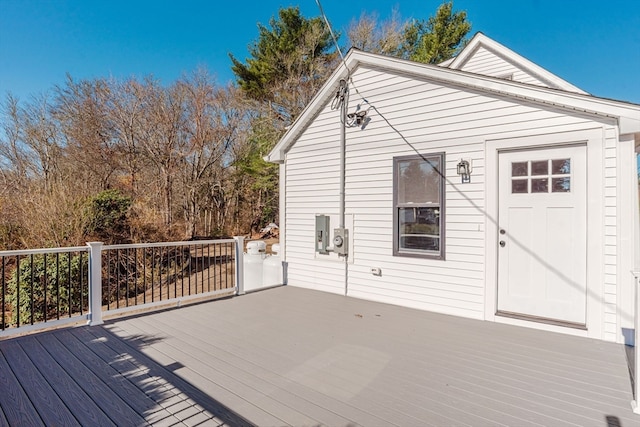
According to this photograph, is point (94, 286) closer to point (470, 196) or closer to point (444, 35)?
point (470, 196)

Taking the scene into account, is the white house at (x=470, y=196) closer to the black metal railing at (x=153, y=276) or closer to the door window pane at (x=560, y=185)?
the door window pane at (x=560, y=185)

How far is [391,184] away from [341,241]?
118 cm

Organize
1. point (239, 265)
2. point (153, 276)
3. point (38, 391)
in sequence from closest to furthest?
1. point (38, 391)
2. point (239, 265)
3. point (153, 276)

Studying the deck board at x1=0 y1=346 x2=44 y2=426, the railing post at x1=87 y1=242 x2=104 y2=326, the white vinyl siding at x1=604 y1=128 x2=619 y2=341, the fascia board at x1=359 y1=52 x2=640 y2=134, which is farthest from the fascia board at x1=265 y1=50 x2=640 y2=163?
the deck board at x1=0 y1=346 x2=44 y2=426

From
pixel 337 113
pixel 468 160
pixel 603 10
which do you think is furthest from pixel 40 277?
pixel 603 10

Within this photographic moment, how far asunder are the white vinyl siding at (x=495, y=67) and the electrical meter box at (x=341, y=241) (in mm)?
4103

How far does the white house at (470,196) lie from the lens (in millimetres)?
3332

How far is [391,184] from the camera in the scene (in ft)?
15.6

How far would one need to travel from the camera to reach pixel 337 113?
5.42 m

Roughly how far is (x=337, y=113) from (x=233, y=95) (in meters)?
10.2

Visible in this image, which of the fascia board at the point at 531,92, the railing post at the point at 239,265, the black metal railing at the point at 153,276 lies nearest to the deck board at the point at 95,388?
the black metal railing at the point at 153,276

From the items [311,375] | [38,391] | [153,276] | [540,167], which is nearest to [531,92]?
[540,167]

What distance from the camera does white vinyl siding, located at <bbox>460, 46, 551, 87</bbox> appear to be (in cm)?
610

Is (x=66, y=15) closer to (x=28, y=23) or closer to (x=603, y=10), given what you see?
(x=28, y=23)
